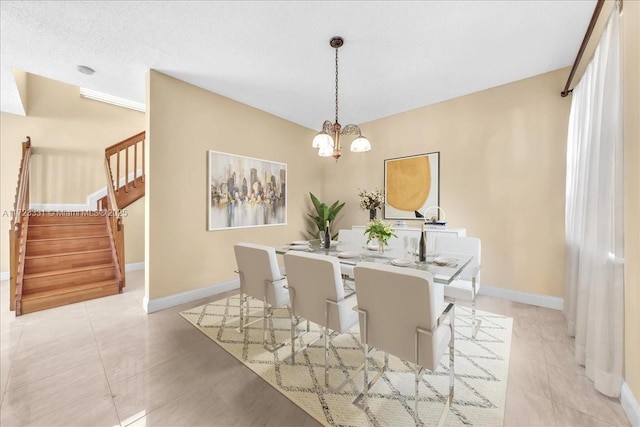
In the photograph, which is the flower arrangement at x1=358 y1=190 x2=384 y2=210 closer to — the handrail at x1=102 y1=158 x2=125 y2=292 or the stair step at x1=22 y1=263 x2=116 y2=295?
the handrail at x1=102 y1=158 x2=125 y2=292

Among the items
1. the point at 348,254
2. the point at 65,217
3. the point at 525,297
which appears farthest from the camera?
the point at 65,217

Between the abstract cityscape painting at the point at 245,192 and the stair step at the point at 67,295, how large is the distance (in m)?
1.76

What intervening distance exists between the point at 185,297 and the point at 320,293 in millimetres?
2478

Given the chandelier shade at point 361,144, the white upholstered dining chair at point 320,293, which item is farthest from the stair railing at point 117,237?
the chandelier shade at point 361,144

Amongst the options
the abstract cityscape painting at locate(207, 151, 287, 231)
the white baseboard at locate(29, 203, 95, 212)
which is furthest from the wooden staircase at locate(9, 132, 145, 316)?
the abstract cityscape painting at locate(207, 151, 287, 231)

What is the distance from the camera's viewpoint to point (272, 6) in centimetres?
206

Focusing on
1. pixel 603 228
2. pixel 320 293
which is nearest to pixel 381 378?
pixel 320 293

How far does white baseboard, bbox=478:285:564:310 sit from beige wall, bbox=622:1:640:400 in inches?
69.7

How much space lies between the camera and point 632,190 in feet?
4.96

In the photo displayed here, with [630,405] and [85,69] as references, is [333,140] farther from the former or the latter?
[85,69]

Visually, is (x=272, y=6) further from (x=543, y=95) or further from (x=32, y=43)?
(x=543, y=95)

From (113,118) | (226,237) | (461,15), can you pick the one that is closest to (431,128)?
(461,15)

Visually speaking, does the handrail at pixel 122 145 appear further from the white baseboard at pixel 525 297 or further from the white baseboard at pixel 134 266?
the white baseboard at pixel 525 297

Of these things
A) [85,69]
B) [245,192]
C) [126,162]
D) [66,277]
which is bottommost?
[66,277]
